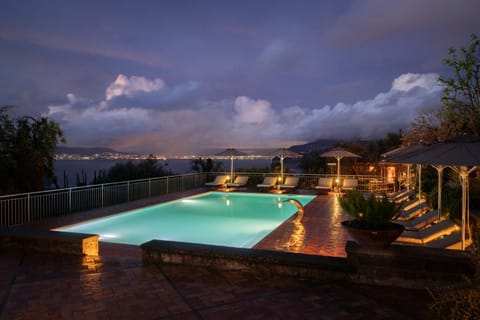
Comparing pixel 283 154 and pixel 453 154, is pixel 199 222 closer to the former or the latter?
pixel 283 154

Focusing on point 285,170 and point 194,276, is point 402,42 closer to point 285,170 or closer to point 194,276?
point 285,170

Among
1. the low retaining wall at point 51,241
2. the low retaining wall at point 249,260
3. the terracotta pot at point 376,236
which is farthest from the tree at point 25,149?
the terracotta pot at point 376,236

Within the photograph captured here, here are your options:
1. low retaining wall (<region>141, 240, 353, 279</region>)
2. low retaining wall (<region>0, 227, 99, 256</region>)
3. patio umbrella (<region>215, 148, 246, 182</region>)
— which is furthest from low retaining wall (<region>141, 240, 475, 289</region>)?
patio umbrella (<region>215, 148, 246, 182</region>)

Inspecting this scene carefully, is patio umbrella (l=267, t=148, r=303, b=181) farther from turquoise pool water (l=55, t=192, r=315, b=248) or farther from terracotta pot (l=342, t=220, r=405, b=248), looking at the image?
terracotta pot (l=342, t=220, r=405, b=248)

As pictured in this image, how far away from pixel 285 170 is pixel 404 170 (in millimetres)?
6286

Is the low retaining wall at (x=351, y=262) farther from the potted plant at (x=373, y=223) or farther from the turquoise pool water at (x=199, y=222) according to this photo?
the turquoise pool water at (x=199, y=222)

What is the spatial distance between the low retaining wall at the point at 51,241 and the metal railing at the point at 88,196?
9.97 ft

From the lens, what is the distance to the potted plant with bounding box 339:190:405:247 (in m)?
3.91

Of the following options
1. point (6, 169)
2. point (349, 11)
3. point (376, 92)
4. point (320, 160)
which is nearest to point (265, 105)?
point (320, 160)

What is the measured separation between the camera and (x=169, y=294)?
12.1 feet

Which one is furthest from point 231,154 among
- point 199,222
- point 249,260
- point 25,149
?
point 249,260

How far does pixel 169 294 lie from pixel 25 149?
11.1 meters

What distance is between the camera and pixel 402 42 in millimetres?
12867

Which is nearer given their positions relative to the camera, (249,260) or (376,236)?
(376,236)
